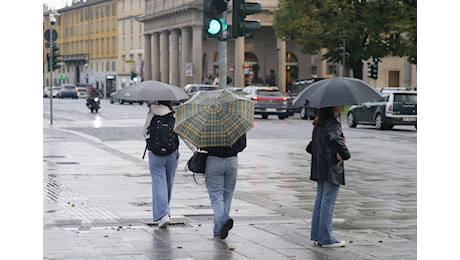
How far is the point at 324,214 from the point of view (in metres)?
11.0

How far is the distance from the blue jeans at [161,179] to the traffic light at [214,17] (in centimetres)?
406

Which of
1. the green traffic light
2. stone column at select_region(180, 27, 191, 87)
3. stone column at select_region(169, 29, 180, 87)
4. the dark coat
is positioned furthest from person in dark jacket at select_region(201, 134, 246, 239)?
stone column at select_region(169, 29, 180, 87)

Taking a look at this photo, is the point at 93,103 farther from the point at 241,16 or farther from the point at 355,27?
the point at 241,16

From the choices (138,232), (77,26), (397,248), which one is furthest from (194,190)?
(77,26)

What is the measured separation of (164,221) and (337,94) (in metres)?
2.69

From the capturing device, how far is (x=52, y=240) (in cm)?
1105

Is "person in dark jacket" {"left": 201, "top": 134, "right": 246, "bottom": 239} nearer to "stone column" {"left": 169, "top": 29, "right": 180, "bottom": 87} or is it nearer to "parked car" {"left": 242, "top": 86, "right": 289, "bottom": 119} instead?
"parked car" {"left": 242, "top": 86, "right": 289, "bottom": 119}

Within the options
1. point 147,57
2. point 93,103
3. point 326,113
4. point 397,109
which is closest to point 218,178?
point 326,113

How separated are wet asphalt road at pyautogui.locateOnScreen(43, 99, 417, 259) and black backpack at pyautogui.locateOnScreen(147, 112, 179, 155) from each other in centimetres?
114
